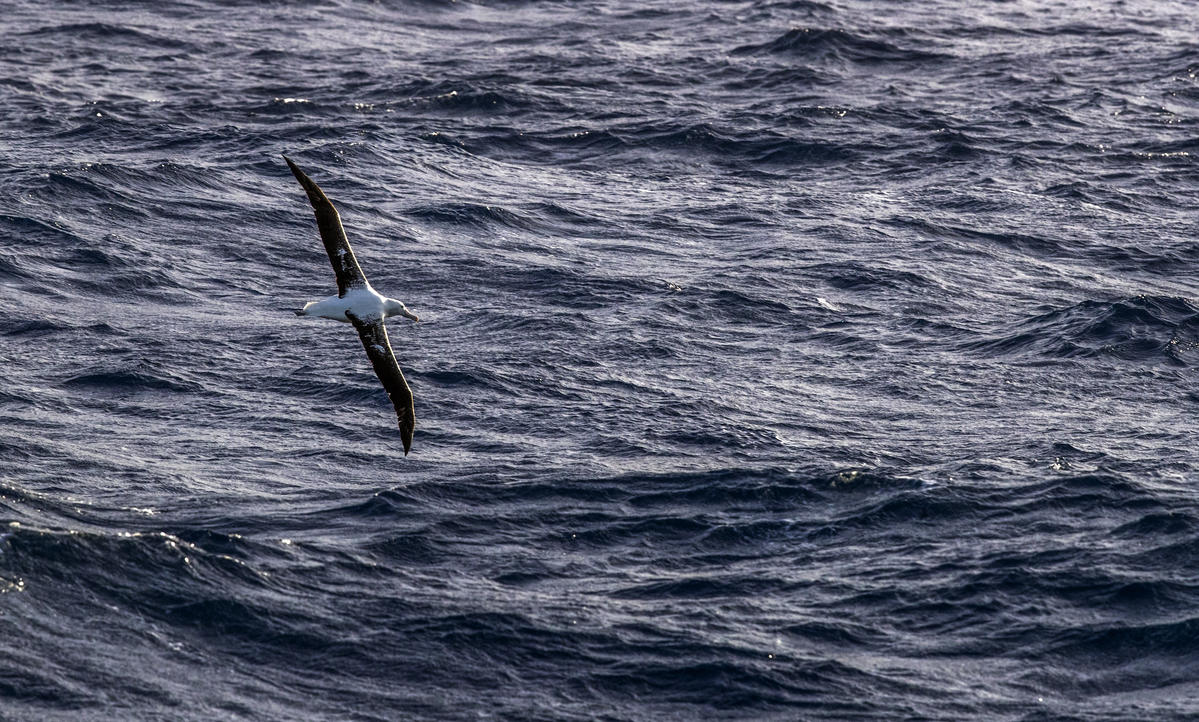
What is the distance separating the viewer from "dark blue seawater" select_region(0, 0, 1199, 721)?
1962 centimetres

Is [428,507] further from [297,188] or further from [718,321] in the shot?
[297,188]

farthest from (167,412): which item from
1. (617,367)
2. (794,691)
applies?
(794,691)

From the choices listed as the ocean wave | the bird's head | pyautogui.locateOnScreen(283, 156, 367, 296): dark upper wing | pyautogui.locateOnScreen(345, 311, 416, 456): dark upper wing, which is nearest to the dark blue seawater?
the ocean wave

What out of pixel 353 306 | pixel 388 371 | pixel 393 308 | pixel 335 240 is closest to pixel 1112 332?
pixel 393 308

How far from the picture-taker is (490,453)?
80.6ft

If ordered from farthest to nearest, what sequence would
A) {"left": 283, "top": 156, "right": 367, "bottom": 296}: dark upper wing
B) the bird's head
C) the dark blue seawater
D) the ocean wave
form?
1. the ocean wave
2. the dark blue seawater
3. the bird's head
4. {"left": 283, "top": 156, "right": 367, "bottom": 296}: dark upper wing

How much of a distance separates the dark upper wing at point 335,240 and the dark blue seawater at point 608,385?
164 inches

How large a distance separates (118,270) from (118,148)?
23.4ft

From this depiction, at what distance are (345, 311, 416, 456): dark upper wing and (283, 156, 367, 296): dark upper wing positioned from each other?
1.34 feet

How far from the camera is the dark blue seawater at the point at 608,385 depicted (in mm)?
19625

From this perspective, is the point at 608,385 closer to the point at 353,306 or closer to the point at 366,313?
the point at 366,313

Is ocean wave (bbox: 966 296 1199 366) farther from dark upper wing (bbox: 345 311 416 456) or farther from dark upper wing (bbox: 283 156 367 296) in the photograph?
dark upper wing (bbox: 283 156 367 296)

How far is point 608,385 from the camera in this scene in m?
26.8

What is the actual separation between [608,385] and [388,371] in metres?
8.32
